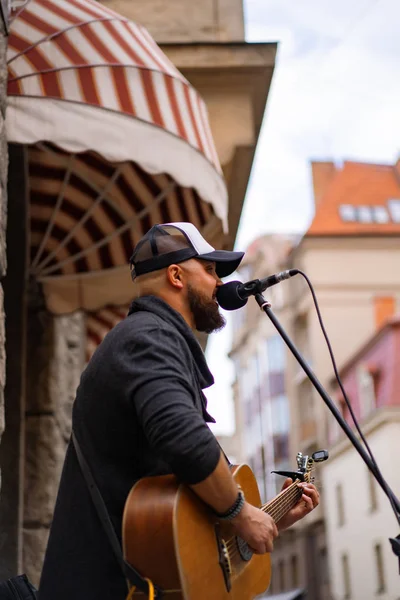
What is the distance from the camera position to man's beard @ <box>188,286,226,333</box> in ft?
8.68

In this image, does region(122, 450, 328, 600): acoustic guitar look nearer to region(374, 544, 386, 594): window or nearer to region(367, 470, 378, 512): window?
region(367, 470, 378, 512): window

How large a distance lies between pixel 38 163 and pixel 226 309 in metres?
2.67

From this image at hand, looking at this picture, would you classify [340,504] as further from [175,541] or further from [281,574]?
[175,541]

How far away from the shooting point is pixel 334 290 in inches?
1320

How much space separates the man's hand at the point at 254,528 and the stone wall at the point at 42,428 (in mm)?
3364

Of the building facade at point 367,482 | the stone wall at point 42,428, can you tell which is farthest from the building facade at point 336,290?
the stone wall at point 42,428

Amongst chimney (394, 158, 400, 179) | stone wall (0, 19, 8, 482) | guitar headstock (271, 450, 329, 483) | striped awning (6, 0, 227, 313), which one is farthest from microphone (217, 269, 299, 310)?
chimney (394, 158, 400, 179)

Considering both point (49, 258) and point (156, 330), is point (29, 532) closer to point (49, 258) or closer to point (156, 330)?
point (49, 258)

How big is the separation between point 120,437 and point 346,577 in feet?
93.4

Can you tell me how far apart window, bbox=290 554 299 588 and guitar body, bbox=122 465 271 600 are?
3370cm

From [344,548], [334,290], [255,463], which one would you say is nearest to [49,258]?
[344,548]

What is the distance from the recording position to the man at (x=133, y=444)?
7.33 ft

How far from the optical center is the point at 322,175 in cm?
3791

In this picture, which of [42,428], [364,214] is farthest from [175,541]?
[364,214]
